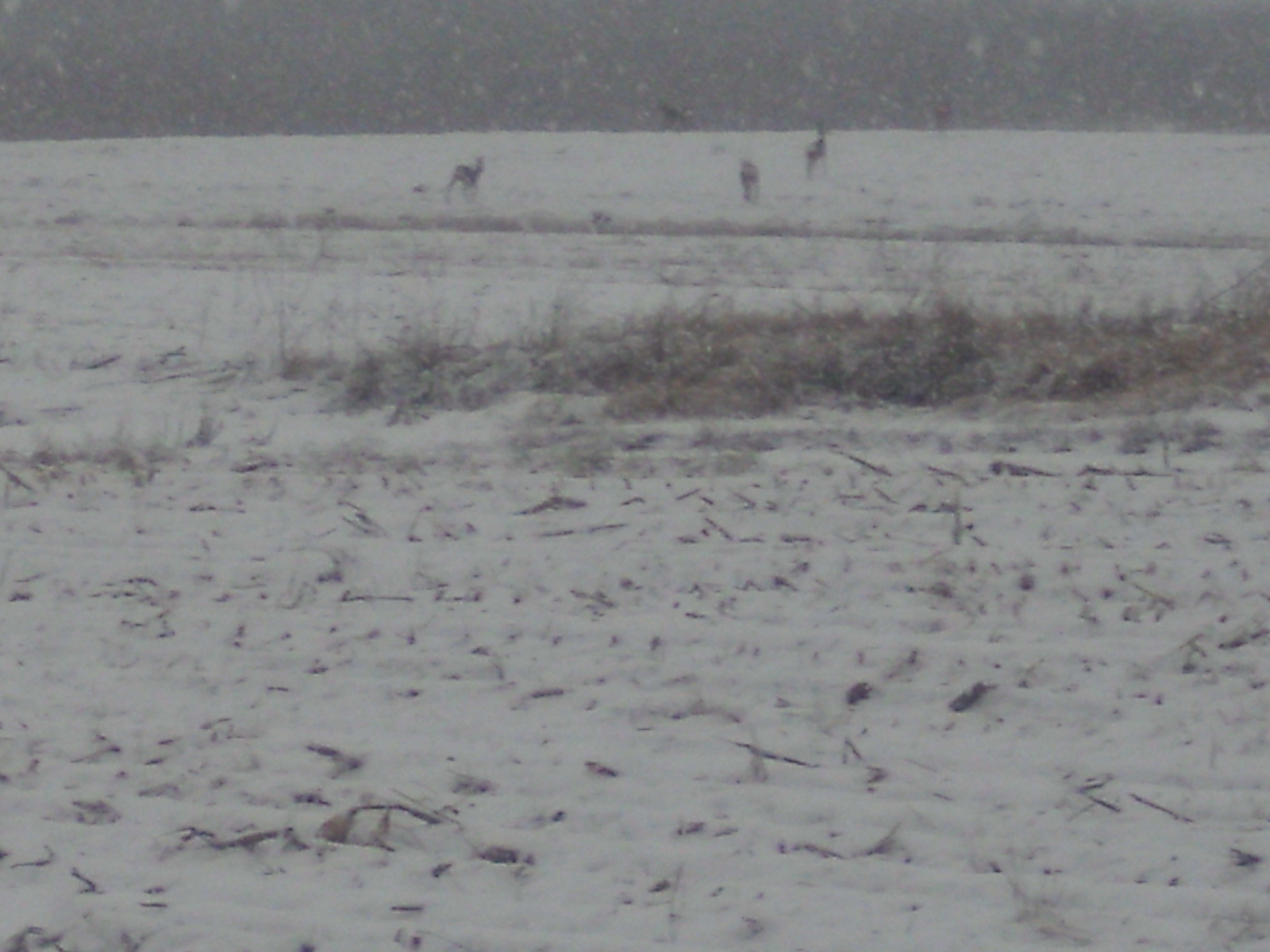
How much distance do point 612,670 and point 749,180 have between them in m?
19.0

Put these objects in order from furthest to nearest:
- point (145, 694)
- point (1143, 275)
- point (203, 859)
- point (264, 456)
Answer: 1. point (1143, 275)
2. point (264, 456)
3. point (145, 694)
4. point (203, 859)

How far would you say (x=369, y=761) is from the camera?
3730mm

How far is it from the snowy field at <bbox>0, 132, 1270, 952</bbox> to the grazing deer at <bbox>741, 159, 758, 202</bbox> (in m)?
13.8

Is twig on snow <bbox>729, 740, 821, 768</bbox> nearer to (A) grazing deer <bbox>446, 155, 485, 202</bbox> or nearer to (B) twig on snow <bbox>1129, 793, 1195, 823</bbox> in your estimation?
(B) twig on snow <bbox>1129, 793, 1195, 823</bbox>

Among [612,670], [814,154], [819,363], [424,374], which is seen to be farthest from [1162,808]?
[814,154]

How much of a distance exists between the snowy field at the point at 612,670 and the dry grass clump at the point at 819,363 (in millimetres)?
269

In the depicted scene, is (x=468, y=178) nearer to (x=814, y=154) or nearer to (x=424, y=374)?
(x=814, y=154)

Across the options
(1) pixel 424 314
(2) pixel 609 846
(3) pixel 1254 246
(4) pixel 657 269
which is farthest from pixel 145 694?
(3) pixel 1254 246

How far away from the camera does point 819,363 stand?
756 centimetres

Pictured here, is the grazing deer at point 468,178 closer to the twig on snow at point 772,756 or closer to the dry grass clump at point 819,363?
the dry grass clump at point 819,363

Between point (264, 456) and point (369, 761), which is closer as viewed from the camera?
point (369, 761)

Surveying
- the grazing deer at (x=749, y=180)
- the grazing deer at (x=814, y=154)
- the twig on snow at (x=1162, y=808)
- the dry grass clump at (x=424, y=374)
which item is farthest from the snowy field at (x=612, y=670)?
the grazing deer at (x=814, y=154)

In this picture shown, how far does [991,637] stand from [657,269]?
891 cm

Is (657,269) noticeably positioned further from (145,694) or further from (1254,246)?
(145,694)
